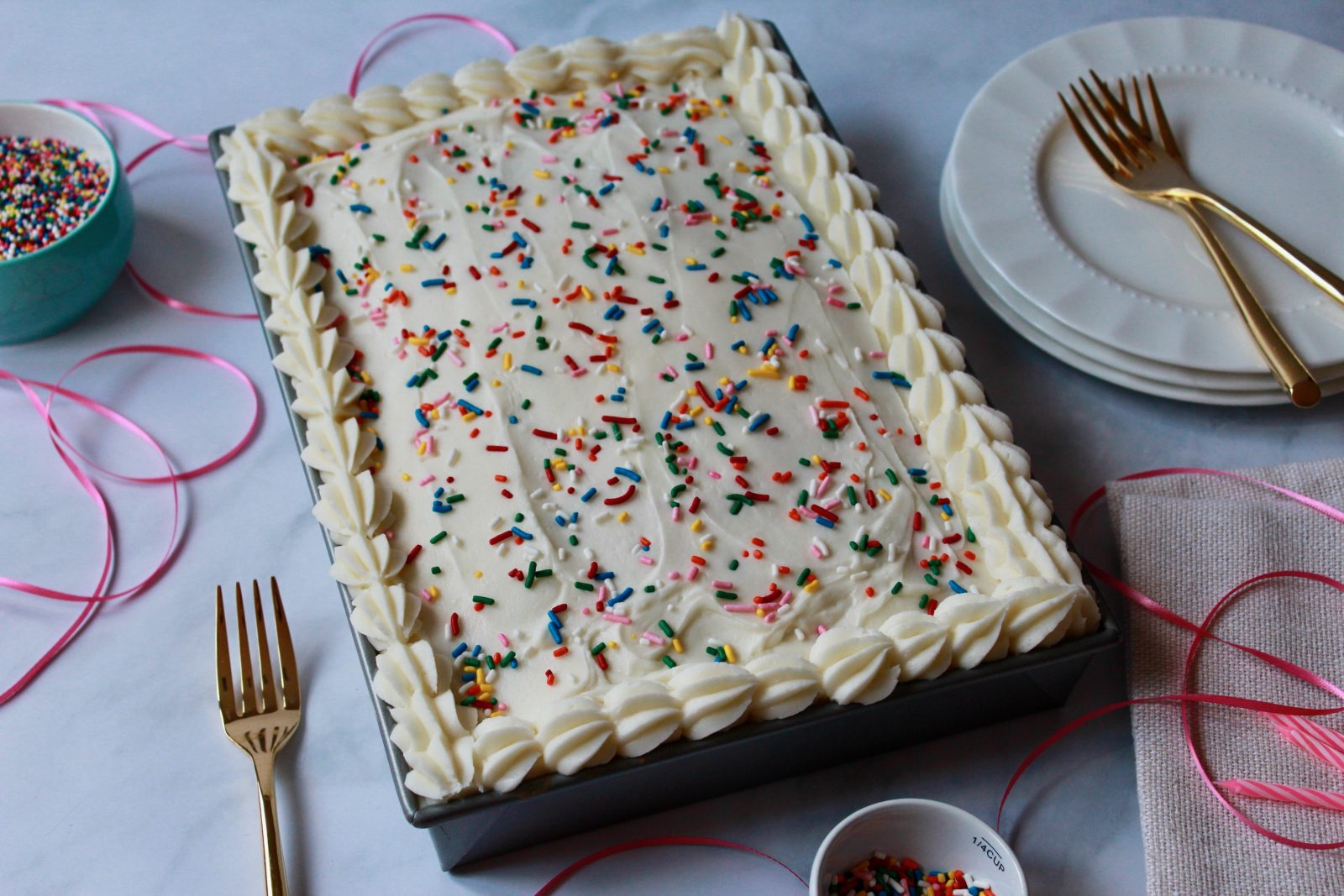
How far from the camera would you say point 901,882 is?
1.50m

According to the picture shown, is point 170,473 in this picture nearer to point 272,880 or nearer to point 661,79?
point 272,880

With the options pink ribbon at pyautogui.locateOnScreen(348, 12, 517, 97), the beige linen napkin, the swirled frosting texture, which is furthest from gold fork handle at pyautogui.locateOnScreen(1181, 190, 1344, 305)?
pink ribbon at pyautogui.locateOnScreen(348, 12, 517, 97)

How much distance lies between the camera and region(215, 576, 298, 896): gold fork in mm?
1658

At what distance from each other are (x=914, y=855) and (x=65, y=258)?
1621 millimetres

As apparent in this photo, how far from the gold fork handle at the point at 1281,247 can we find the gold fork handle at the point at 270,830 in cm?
178

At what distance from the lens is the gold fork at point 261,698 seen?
1658 mm

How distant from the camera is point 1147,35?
2361 millimetres

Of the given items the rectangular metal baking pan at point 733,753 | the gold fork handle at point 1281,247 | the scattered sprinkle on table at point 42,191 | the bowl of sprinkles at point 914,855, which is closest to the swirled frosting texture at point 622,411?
the rectangular metal baking pan at point 733,753

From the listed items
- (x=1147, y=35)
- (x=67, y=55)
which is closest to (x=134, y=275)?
(x=67, y=55)

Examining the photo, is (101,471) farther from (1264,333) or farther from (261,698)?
(1264,333)

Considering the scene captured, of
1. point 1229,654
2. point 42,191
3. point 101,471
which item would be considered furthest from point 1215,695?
point 42,191

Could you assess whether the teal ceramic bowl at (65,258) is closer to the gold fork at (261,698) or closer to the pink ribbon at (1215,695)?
the gold fork at (261,698)

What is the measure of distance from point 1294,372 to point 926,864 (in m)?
0.99

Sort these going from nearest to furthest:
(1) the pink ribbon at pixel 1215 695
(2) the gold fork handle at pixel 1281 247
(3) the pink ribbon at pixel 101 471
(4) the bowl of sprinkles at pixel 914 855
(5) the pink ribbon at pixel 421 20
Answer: (4) the bowl of sprinkles at pixel 914 855, (1) the pink ribbon at pixel 1215 695, (3) the pink ribbon at pixel 101 471, (2) the gold fork handle at pixel 1281 247, (5) the pink ribbon at pixel 421 20
